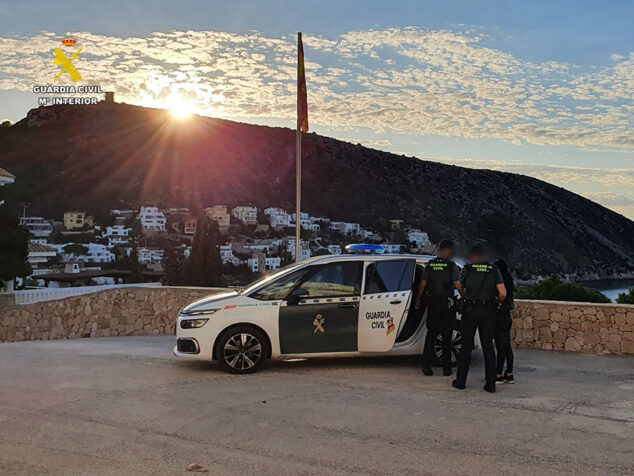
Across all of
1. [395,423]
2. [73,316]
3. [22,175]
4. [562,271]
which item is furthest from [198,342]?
[562,271]

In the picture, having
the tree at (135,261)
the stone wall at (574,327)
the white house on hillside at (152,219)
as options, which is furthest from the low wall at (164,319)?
the white house on hillside at (152,219)

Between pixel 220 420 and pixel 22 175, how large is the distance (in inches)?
3375

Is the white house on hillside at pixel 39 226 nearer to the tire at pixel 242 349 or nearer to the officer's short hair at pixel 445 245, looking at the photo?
the tire at pixel 242 349

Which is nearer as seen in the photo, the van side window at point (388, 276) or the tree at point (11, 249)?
the van side window at point (388, 276)

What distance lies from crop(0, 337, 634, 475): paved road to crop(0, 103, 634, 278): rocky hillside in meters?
73.9

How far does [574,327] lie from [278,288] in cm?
525

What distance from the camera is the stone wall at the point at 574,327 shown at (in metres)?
11.1

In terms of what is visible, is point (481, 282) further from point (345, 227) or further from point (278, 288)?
point (345, 227)

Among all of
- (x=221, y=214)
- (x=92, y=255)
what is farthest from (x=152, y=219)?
(x=92, y=255)

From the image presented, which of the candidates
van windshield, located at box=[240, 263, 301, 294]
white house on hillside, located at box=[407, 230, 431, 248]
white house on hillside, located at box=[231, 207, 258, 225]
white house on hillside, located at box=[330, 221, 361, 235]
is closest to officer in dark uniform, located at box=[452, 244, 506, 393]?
van windshield, located at box=[240, 263, 301, 294]

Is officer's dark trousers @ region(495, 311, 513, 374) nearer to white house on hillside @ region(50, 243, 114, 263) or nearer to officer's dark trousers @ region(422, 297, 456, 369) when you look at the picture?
officer's dark trousers @ region(422, 297, 456, 369)

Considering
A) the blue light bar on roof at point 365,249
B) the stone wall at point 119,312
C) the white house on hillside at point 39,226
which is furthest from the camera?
the white house on hillside at point 39,226

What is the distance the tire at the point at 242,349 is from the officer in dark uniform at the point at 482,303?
2.55 m

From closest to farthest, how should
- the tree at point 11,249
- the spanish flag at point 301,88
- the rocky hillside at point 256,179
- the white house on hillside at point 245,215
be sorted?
1. the spanish flag at point 301,88
2. the tree at point 11,249
3. the white house on hillside at point 245,215
4. the rocky hillside at point 256,179
